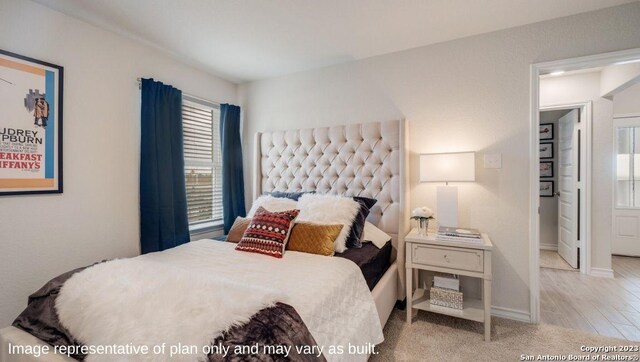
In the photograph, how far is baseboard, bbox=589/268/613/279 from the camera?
3259 mm

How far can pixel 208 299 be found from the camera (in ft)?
3.84

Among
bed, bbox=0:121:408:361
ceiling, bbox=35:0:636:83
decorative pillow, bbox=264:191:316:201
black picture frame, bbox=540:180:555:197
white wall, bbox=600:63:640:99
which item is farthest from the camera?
black picture frame, bbox=540:180:555:197

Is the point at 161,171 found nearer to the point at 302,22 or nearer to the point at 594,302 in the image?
the point at 302,22

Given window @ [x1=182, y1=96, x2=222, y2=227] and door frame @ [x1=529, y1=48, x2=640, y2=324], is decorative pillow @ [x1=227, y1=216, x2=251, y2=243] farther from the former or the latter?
door frame @ [x1=529, y1=48, x2=640, y2=324]

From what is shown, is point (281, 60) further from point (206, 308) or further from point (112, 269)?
point (206, 308)

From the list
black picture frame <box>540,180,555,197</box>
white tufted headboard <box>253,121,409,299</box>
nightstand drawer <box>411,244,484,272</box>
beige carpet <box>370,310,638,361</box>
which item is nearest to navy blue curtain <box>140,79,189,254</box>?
white tufted headboard <box>253,121,409,299</box>

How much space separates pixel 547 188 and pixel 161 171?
553 centimetres

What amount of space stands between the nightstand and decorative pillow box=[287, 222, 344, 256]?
0.68m

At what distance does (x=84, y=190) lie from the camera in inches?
84.3

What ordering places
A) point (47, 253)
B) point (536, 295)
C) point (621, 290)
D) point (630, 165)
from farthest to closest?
point (630, 165)
point (621, 290)
point (536, 295)
point (47, 253)

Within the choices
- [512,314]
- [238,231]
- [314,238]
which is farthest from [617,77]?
[238,231]

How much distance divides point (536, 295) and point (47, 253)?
3760 mm

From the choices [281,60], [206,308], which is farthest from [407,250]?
[281,60]

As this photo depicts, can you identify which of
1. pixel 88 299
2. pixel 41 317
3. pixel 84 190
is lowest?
pixel 41 317
